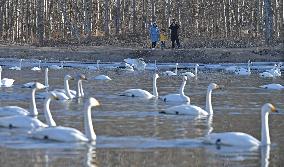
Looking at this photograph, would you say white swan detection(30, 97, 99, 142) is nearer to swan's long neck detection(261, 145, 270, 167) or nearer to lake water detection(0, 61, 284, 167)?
lake water detection(0, 61, 284, 167)

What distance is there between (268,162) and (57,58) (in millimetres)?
40285

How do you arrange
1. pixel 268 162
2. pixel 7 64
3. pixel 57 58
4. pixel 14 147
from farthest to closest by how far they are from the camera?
pixel 57 58 < pixel 7 64 < pixel 14 147 < pixel 268 162

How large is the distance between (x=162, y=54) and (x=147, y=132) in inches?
1282

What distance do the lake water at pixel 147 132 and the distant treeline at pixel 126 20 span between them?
3515 cm

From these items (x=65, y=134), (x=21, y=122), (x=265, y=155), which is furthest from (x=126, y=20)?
(x=265, y=155)

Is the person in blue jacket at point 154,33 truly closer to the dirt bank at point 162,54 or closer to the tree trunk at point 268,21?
the dirt bank at point 162,54

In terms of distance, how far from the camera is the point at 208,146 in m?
17.6

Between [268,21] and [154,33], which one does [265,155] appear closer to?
[154,33]

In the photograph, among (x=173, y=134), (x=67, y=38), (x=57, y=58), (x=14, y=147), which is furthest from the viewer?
(x=67, y=38)

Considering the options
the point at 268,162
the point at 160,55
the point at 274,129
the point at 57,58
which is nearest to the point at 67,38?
the point at 57,58

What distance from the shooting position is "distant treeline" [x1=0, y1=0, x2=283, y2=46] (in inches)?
2756

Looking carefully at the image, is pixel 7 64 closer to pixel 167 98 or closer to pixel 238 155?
pixel 167 98

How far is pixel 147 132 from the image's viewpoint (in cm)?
1980

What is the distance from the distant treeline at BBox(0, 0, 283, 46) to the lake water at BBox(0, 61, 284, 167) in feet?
115
